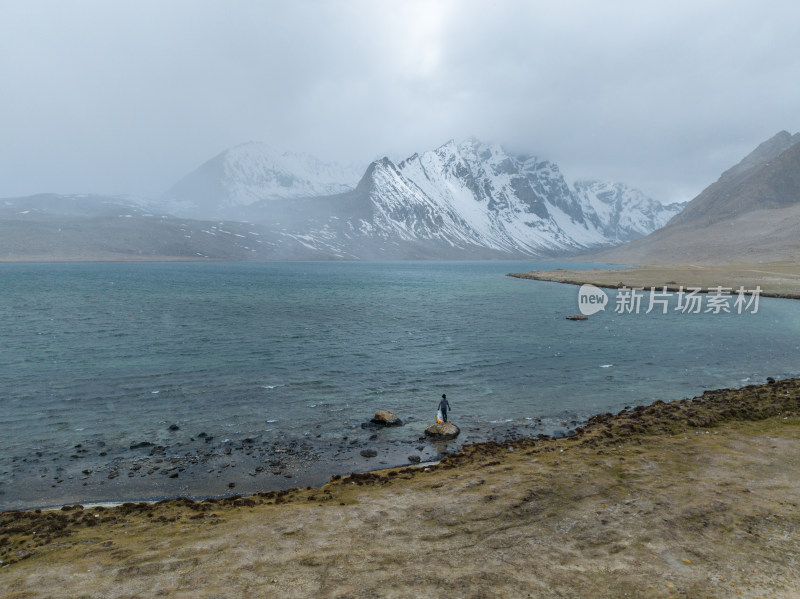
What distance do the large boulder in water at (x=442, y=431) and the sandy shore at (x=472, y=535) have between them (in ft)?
13.3

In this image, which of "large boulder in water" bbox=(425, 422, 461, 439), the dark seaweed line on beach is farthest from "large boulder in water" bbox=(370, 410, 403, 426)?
the dark seaweed line on beach

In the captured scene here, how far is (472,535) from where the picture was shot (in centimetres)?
1429

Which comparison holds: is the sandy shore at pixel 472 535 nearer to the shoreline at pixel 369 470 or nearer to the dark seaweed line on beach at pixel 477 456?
the dark seaweed line on beach at pixel 477 456

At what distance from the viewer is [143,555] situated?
13609mm

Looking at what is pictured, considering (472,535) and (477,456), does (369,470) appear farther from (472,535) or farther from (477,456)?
(472,535)

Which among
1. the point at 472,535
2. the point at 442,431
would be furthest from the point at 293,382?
the point at 472,535

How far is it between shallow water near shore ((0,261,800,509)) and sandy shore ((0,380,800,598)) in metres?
3.83

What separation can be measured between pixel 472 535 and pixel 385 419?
14.3m

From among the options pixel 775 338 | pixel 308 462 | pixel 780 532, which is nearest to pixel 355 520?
pixel 308 462

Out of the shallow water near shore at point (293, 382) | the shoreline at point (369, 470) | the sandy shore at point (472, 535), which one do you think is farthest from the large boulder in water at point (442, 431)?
the sandy shore at point (472, 535)

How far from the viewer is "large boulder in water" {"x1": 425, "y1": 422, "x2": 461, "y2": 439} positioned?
26.4 metres

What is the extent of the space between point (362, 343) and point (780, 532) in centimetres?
4329

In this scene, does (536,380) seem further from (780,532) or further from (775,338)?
(775,338)

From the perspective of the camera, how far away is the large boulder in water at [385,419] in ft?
92.6
